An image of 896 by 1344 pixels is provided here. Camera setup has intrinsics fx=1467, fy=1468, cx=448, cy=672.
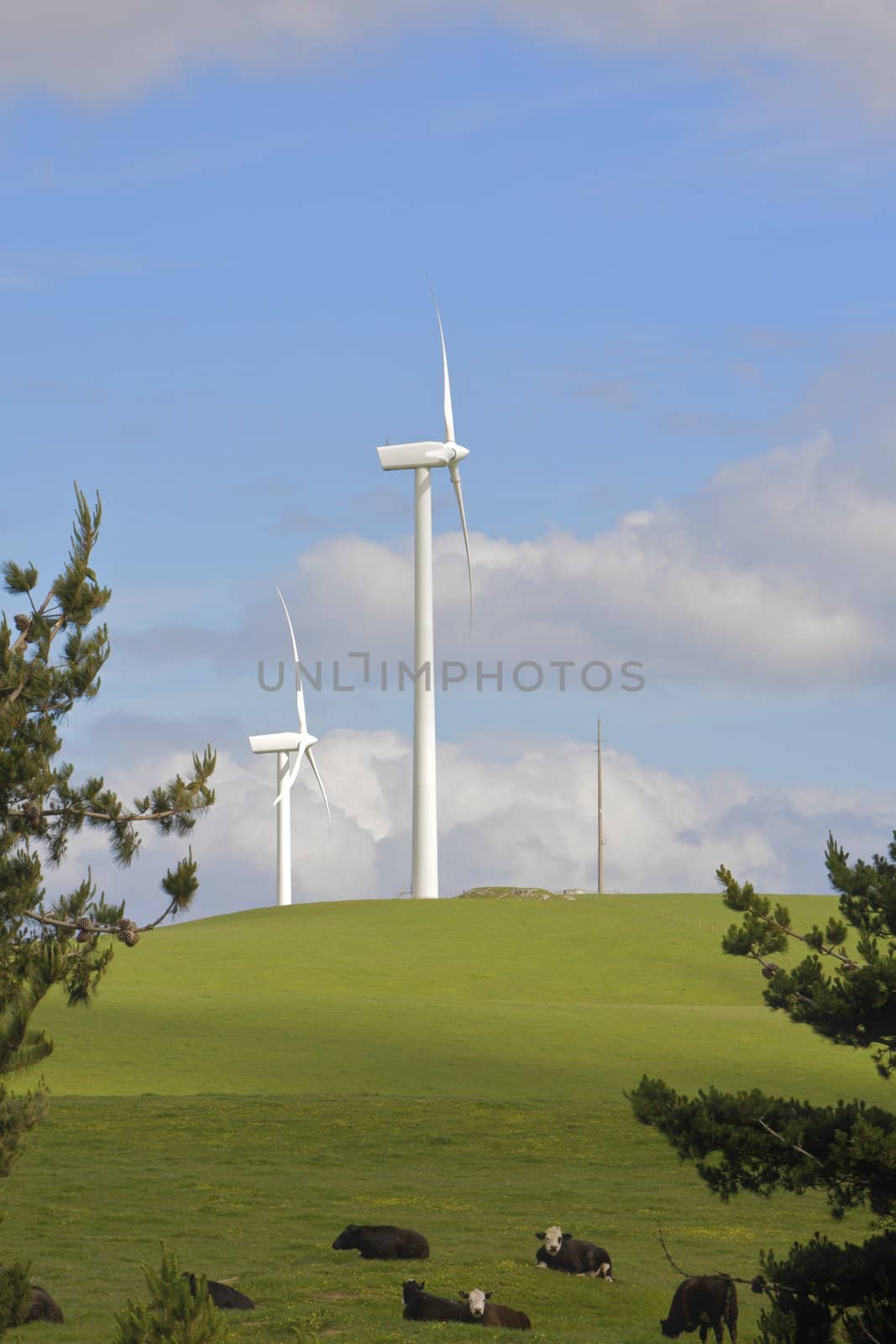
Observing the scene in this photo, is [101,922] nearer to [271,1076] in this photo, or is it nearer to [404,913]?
[271,1076]

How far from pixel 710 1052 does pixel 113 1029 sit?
69.9 ft

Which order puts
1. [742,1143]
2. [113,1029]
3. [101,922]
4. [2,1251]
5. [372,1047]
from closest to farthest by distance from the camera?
[742,1143], [101,922], [2,1251], [372,1047], [113,1029]

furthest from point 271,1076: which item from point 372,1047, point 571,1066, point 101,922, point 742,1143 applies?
point 742,1143

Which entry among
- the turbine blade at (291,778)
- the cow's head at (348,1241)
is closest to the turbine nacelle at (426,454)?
the turbine blade at (291,778)

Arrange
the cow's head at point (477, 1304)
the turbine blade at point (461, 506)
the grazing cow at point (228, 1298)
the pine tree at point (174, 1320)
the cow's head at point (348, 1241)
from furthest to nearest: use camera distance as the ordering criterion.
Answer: the turbine blade at point (461, 506), the cow's head at point (348, 1241), the grazing cow at point (228, 1298), the cow's head at point (477, 1304), the pine tree at point (174, 1320)

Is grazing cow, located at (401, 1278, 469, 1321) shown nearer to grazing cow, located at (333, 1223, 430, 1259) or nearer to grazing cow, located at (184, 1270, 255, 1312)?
grazing cow, located at (184, 1270, 255, 1312)

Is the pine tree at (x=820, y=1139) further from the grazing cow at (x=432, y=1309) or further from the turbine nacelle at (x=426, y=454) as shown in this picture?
the turbine nacelle at (x=426, y=454)

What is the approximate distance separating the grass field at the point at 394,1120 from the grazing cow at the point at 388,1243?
32 cm

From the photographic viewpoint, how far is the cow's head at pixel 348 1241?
848 inches

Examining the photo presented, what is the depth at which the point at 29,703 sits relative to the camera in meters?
17.4

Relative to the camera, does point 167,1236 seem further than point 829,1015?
Yes

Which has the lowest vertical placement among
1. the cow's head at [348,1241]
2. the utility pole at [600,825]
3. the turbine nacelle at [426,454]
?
the cow's head at [348,1241]

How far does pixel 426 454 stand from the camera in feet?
255

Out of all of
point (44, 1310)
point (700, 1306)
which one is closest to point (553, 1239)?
point (700, 1306)
